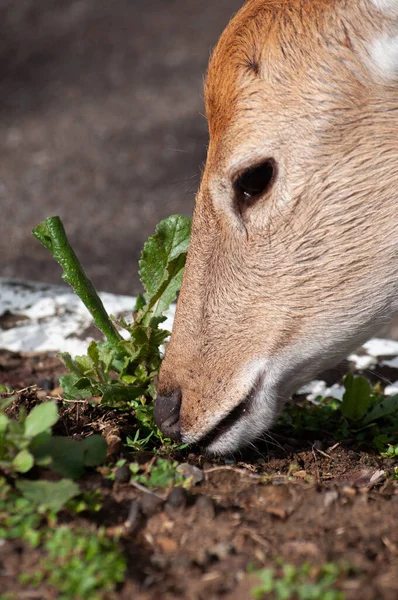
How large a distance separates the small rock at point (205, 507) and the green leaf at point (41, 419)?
1.71ft

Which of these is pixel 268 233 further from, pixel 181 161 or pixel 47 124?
pixel 47 124

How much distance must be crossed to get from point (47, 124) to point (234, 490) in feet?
33.3

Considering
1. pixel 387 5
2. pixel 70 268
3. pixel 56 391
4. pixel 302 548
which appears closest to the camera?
pixel 302 548

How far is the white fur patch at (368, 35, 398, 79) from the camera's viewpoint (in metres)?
3.10

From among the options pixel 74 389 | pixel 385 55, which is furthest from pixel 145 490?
pixel 385 55

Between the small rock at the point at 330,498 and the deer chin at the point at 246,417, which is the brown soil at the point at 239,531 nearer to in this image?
the small rock at the point at 330,498

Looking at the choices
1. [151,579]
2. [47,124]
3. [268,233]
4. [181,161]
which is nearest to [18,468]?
[151,579]

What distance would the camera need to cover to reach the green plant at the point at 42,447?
8.29ft

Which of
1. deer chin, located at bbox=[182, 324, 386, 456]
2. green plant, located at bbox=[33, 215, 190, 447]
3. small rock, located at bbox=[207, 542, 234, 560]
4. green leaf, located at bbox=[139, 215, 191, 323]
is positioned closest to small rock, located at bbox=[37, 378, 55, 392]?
green plant, located at bbox=[33, 215, 190, 447]

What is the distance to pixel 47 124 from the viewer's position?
1211cm

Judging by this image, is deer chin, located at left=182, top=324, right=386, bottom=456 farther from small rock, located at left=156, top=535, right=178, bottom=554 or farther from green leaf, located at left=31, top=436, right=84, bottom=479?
small rock, located at left=156, top=535, right=178, bottom=554

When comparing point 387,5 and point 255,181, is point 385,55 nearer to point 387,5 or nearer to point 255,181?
point 387,5

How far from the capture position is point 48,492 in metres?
2.43

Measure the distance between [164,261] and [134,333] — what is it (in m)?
0.44
